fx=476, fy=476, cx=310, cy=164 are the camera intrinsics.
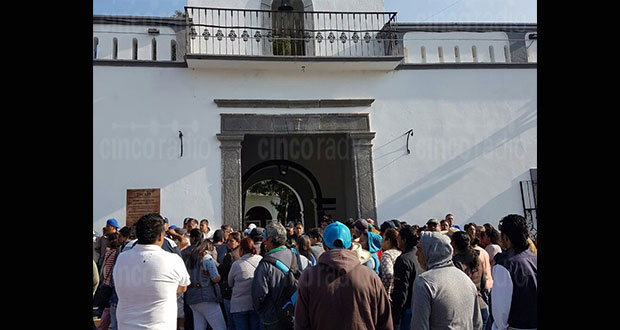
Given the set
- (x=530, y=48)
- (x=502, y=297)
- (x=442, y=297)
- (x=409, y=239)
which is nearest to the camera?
(x=442, y=297)

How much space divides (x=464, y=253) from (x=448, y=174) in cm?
730

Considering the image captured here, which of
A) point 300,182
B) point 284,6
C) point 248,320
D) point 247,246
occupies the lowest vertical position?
point 248,320

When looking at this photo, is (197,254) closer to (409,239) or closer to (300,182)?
(409,239)

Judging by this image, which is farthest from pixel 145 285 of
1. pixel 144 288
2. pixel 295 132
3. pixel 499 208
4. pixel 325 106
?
pixel 499 208

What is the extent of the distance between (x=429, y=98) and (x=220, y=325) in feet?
26.7

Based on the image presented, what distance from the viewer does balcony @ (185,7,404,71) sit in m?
10.8

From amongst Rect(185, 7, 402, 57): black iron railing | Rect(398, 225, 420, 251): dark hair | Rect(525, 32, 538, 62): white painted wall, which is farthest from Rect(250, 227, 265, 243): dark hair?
Rect(525, 32, 538, 62): white painted wall

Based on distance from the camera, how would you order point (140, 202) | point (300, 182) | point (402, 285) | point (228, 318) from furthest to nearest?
point (300, 182)
point (140, 202)
point (228, 318)
point (402, 285)

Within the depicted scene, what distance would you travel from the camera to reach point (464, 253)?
14.2 feet

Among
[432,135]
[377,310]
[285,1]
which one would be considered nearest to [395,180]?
[432,135]

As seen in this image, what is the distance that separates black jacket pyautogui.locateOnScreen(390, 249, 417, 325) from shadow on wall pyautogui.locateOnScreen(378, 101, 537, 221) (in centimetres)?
688

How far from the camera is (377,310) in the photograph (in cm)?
312

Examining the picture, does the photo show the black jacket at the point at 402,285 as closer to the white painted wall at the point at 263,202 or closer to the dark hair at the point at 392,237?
the dark hair at the point at 392,237

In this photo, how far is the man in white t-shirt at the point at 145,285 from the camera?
3.25 m
